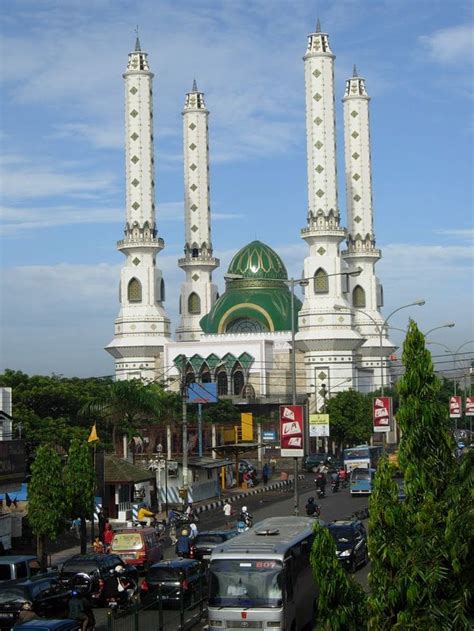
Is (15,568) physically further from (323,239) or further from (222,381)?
(222,381)

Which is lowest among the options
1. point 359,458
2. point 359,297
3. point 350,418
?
point 359,458

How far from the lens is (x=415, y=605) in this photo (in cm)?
1253

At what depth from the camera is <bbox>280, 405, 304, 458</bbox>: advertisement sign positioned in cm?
3259

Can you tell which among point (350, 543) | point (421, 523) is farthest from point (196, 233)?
point (421, 523)

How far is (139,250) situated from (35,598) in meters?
79.4

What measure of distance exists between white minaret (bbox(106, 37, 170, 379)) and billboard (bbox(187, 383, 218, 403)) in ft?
102

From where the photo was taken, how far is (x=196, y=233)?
110250 millimetres

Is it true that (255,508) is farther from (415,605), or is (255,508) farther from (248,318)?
(248,318)

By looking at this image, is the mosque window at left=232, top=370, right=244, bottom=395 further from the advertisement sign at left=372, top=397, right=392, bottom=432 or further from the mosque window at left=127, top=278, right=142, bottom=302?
the advertisement sign at left=372, top=397, right=392, bottom=432

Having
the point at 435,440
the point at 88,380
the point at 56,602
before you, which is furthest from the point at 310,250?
the point at 435,440

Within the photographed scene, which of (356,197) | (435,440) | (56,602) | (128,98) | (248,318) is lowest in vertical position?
(56,602)

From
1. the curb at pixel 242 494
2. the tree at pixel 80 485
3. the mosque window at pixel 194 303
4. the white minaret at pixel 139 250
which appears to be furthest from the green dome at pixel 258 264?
the tree at pixel 80 485

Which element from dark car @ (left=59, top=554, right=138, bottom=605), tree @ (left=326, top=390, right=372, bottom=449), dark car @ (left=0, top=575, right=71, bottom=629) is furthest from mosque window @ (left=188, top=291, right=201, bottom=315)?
dark car @ (left=0, top=575, right=71, bottom=629)

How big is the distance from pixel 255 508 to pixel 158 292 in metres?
55.2
